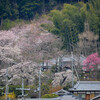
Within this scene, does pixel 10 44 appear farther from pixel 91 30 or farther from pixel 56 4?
pixel 56 4

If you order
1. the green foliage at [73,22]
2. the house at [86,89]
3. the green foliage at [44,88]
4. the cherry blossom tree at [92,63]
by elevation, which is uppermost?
the green foliage at [73,22]

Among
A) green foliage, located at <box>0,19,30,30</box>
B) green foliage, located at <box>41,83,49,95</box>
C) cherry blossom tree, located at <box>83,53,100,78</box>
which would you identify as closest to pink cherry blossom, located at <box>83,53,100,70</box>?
cherry blossom tree, located at <box>83,53,100,78</box>

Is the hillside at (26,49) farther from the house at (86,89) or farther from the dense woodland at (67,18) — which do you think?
the house at (86,89)

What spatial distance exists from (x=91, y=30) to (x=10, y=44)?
355 inches

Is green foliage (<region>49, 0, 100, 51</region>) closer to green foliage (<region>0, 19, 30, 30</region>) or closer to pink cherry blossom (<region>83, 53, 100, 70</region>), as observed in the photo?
pink cherry blossom (<region>83, 53, 100, 70</region>)

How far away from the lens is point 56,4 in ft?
146

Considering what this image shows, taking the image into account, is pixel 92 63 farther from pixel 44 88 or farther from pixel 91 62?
pixel 44 88

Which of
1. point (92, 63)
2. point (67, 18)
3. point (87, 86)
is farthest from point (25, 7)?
point (87, 86)

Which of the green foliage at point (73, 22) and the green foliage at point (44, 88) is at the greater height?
the green foliage at point (73, 22)

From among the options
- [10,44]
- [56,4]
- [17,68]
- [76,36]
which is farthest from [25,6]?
[17,68]

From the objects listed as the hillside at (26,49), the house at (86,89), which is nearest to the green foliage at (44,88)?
the hillside at (26,49)

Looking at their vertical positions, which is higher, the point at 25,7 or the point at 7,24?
the point at 25,7

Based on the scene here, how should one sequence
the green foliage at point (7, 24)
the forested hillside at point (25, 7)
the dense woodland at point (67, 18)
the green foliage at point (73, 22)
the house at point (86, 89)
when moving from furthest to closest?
1. the forested hillside at point (25, 7)
2. the green foliage at point (7, 24)
3. the dense woodland at point (67, 18)
4. the green foliage at point (73, 22)
5. the house at point (86, 89)

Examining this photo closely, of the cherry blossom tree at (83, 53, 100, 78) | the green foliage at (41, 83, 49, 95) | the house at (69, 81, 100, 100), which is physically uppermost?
the cherry blossom tree at (83, 53, 100, 78)
